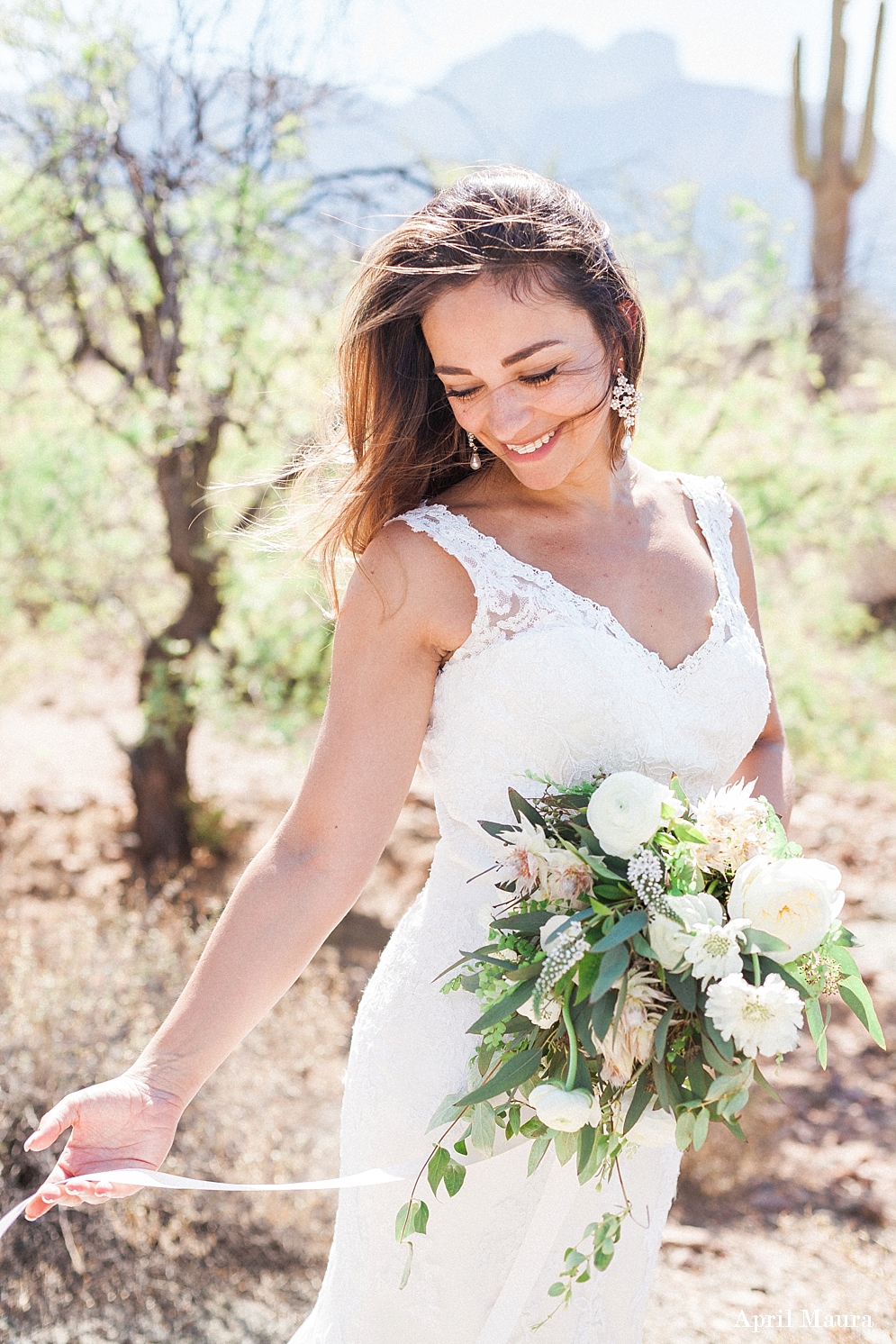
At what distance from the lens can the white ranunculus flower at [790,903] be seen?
4.17 feet

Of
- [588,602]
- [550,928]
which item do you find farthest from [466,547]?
[550,928]

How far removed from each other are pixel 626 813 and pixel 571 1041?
0.27 meters

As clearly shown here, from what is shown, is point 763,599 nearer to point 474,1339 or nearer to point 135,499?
point 135,499

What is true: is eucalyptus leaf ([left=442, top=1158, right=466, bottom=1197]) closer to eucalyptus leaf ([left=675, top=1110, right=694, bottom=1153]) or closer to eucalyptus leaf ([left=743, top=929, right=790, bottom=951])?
eucalyptus leaf ([left=675, top=1110, right=694, bottom=1153])

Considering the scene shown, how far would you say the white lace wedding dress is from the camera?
160cm

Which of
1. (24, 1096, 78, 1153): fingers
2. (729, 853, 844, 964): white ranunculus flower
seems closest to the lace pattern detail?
(729, 853, 844, 964): white ranunculus flower

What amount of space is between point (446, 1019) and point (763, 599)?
3.50 metres

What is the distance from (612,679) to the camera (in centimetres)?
159

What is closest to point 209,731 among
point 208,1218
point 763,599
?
point 763,599

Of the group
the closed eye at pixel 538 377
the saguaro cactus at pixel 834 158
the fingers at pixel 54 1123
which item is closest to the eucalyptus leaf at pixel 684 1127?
the fingers at pixel 54 1123

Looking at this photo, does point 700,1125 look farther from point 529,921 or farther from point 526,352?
point 526,352

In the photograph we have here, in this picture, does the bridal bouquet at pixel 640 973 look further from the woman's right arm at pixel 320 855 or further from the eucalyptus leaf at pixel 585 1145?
the woman's right arm at pixel 320 855

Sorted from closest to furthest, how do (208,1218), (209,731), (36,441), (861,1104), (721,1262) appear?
(208,1218)
(721,1262)
(861,1104)
(36,441)
(209,731)

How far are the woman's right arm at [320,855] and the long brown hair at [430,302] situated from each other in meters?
0.18
